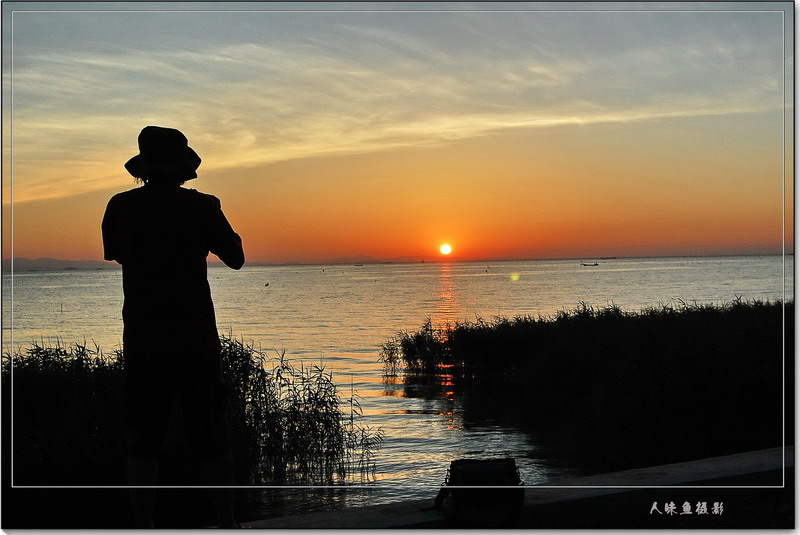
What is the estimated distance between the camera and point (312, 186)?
658cm

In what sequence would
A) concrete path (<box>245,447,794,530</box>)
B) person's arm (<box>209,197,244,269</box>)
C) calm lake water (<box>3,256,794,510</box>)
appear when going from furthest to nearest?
calm lake water (<box>3,256,794,510</box>), concrete path (<box>245,447,794,530</box>), person's arm (<box>209,197,244,269</box>)

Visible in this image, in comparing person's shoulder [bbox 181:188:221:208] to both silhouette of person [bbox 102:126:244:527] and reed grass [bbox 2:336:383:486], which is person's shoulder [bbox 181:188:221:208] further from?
reed grass [bbox 2:336:383:486]

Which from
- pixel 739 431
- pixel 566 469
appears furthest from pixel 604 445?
pixel 739 431

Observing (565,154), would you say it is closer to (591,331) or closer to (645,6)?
(645,6)

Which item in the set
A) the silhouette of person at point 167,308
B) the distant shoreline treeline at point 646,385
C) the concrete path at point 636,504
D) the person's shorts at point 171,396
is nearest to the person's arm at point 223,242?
the silhouette of person at point 167,308

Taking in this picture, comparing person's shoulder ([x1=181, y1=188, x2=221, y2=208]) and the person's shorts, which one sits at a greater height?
person's shoulder ([x1=181, y1=188, x2=221, y2=208])

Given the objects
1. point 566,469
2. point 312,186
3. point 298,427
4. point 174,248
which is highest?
point 312,186

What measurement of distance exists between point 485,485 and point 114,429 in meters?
3.10

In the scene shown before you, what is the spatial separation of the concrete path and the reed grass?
2146mm

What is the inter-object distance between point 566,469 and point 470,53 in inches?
138

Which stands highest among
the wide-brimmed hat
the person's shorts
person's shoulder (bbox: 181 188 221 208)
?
the wide-brimmed hat

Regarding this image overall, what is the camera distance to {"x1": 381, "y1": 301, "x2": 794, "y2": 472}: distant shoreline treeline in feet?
18.1

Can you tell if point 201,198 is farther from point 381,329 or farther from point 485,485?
point 381,329

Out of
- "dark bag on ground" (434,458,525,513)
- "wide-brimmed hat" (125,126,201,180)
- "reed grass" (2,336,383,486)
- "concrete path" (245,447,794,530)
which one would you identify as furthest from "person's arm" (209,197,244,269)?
"reed grass" (2,336,383,486)
